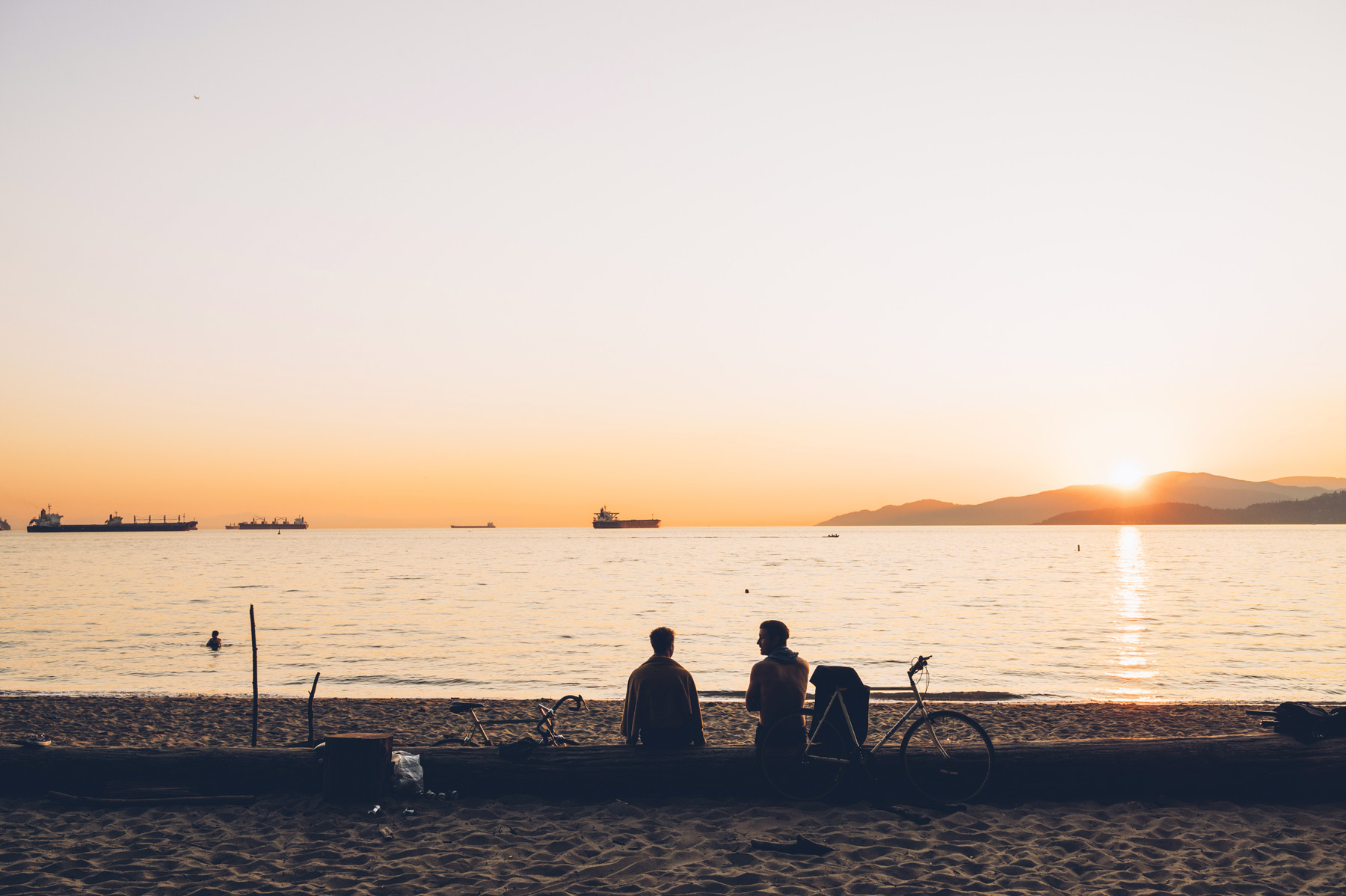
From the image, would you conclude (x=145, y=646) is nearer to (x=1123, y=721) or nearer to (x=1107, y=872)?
(x=1123, y=721)

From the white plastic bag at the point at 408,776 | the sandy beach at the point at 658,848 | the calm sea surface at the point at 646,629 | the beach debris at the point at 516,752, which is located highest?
the beach debris at the point at 516,752

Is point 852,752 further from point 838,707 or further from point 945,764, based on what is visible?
point 945,764

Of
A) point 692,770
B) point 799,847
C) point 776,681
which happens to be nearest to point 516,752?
point 692,770

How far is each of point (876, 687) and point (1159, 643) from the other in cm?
1514

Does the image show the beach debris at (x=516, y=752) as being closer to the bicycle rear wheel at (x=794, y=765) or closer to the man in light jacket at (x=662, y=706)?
the man in light jacket at (x=662, y=706)

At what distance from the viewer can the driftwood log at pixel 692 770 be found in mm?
8391

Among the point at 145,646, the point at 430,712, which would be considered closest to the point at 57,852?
the point at 430,712

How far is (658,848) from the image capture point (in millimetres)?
7148

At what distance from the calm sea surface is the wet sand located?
2.66 meters

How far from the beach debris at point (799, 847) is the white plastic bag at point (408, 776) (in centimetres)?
Answer: 343

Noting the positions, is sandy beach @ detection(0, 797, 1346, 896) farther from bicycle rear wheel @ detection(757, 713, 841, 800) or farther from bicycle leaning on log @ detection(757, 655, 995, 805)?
bicycle leaning on log @ detection(757, 655, 995, 805)

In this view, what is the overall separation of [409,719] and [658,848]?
10154 mm

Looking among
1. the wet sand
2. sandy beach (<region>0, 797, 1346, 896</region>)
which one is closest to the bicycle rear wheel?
sandy beach (<region>0, 797, 1346, 896</region>)

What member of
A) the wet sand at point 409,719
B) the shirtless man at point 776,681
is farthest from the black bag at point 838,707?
the wet sand at point 409,719
